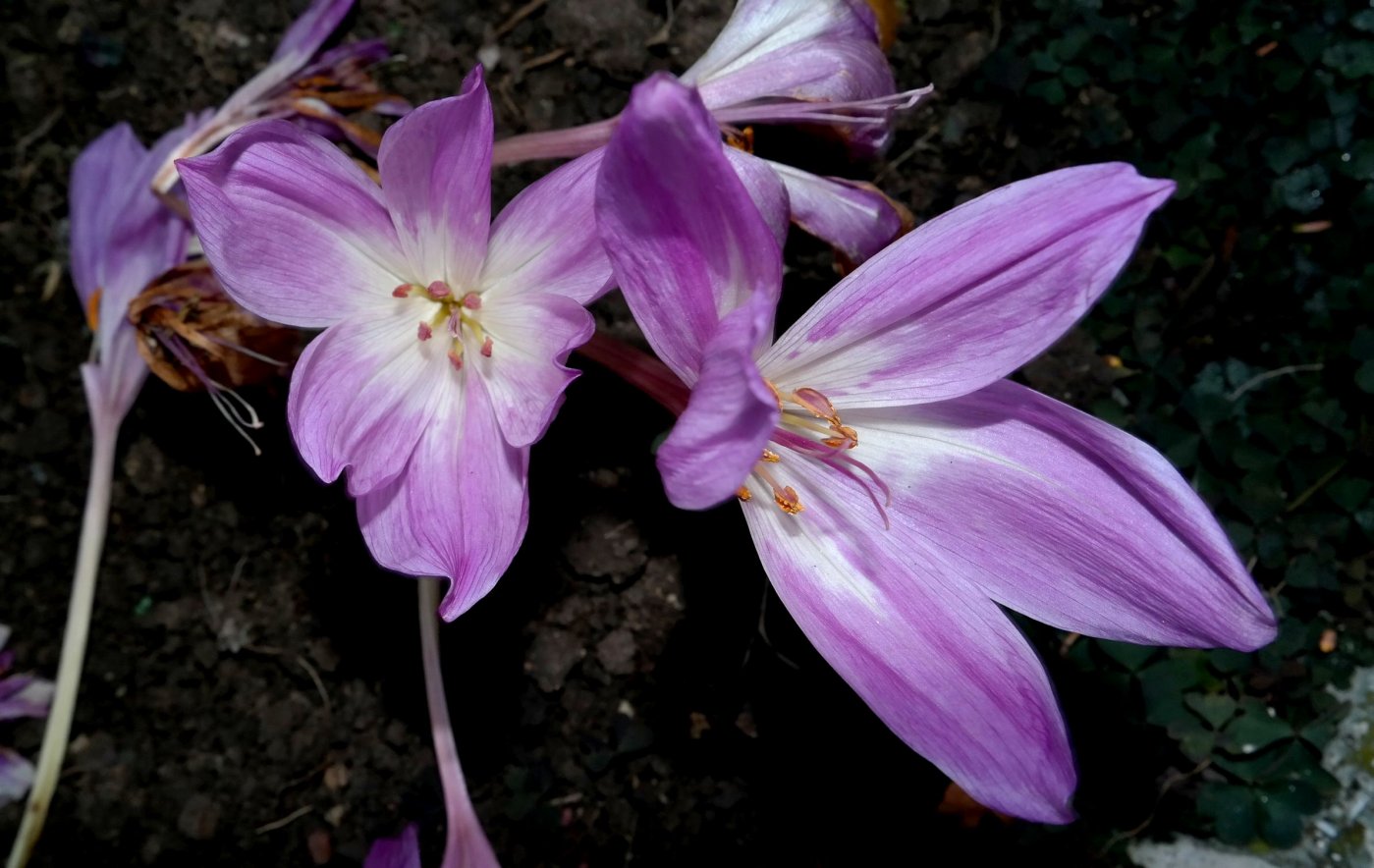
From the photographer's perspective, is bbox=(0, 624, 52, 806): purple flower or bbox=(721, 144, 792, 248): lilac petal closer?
bbox=(721, 144, 792, 248): lilac petal

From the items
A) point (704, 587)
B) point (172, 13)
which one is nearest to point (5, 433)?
point (172, 13)

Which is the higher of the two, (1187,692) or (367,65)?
(367,65)

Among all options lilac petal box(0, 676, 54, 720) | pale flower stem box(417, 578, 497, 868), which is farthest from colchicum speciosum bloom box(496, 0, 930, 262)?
lilac petal box(0, 676, 54, 720)

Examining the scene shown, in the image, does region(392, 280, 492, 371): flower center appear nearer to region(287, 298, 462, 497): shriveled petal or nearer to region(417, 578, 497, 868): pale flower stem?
region(287, 298, 462, 497): shriveled petal

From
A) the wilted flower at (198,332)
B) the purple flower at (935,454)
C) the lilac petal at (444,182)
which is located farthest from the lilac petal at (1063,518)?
the wilted flower at (198,332)

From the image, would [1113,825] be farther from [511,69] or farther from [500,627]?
[511,69]
